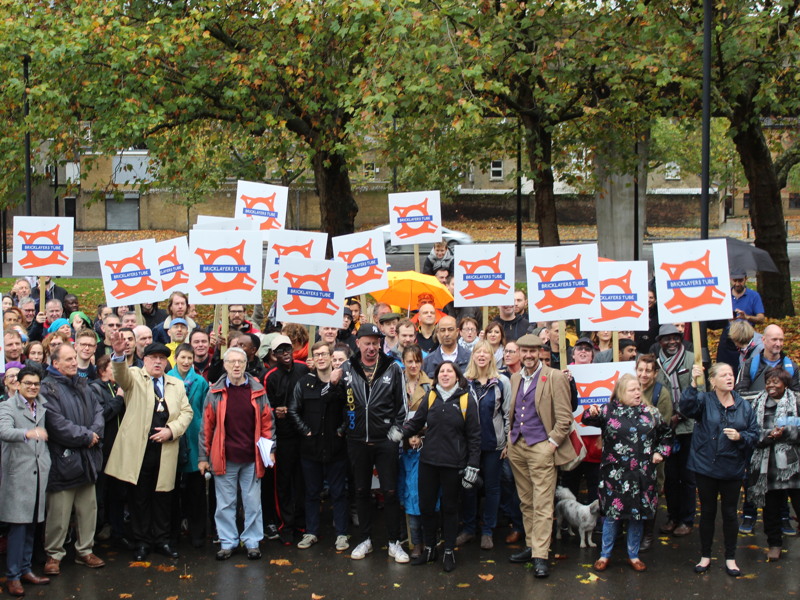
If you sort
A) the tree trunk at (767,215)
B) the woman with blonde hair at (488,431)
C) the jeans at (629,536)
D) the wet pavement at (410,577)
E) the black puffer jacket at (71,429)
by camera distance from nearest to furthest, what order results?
the wet pavement at (410,577) → the black puffer jacket at (71,429) → the jeans at (629,536) → the woman with blonde hair at (488,431) → the tree trunk at (767,215)

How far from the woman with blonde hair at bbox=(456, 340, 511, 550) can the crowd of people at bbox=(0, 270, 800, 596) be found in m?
0.02

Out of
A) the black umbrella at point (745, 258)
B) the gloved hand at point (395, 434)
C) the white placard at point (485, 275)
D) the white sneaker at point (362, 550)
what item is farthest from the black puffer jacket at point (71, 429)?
the black umbrella at point (745, 258)

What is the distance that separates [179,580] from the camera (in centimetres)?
848

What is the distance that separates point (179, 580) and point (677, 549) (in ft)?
14.0

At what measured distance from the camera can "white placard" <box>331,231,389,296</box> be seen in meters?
12.0

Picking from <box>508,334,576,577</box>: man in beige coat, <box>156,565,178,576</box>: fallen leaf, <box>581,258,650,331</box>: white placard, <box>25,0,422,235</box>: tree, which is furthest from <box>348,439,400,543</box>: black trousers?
<box>25,0,422,235</box>: tree

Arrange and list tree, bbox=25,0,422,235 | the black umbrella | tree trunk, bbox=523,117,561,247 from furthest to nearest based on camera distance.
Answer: tree trunk, bbox=523,117,561,247, tree, bbox=25,0,422,235, the black umbrella

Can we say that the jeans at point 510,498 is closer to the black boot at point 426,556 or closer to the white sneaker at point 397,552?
the black boot at point 426,556

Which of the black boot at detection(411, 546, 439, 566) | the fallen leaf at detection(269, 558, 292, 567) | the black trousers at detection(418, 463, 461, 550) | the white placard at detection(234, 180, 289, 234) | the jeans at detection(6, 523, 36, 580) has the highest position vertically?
the white placard at detection(234, 180, 289, 234)

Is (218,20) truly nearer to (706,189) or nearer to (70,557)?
(706,189)

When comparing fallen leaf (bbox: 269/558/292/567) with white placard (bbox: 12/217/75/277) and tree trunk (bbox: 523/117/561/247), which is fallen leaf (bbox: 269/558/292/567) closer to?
white placard (bbox: 12/217/75/277)

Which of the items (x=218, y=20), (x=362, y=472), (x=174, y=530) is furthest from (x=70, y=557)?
(x=218, y=20)

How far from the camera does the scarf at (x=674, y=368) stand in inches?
373

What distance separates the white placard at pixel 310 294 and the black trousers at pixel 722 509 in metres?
3.73
